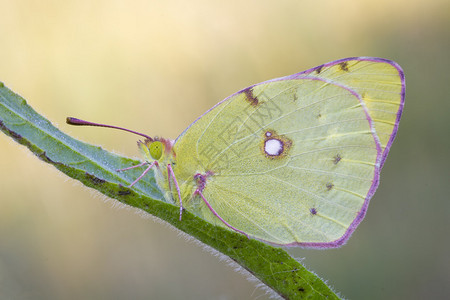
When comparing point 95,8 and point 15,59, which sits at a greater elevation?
point 95,8

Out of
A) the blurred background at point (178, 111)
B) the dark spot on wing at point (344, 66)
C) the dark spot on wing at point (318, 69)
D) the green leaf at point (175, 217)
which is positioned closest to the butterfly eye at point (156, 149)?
the green leaf at point (175, 217)

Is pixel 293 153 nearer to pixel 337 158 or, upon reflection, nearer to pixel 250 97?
pixel 337 158

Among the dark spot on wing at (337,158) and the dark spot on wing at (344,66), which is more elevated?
the dark spot on wing at (344,66)

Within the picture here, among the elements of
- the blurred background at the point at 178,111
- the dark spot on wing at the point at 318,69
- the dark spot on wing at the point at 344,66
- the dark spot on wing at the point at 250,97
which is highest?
the dark spot on wing at the point at 344,66

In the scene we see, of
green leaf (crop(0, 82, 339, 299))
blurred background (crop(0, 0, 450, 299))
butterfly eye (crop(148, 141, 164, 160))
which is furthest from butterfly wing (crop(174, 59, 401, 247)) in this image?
blurred background (crop(0, 0, 450, 299))

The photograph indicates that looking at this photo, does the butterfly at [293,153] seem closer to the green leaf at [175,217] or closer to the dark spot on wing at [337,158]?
the dark spot on wing at [337,158]

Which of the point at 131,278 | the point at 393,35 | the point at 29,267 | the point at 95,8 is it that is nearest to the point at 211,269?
the point at 131,278

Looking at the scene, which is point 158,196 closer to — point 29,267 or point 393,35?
point 29,267
